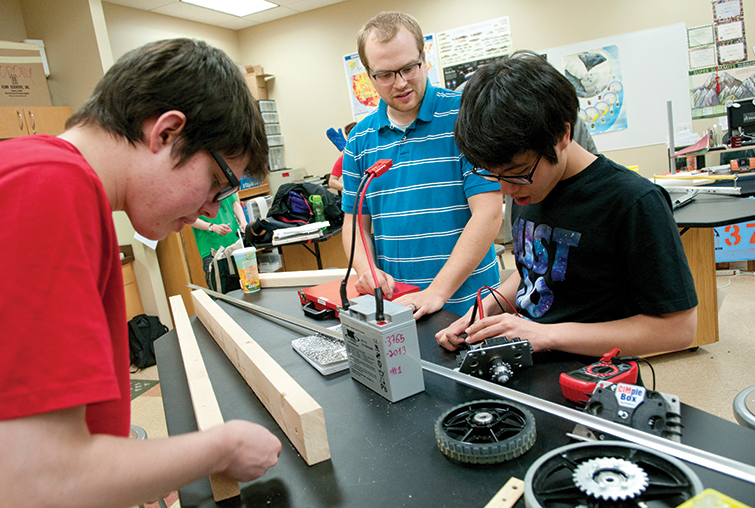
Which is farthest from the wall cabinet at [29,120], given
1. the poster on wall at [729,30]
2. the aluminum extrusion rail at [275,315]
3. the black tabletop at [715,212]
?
the poster on wall at [729,30]

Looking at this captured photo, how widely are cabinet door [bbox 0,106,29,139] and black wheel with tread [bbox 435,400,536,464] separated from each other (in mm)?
4067

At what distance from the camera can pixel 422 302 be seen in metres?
1.32

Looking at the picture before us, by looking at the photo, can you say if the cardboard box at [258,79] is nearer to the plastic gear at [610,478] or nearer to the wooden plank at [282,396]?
the wooden plank at [282,396]

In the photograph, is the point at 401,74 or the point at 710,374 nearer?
the point at 401,74

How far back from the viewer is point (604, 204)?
100 centimetres

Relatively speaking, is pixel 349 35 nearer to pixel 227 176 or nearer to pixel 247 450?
pixel 227 176

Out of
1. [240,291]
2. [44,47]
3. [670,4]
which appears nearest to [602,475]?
[240,291]

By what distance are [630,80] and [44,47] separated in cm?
563

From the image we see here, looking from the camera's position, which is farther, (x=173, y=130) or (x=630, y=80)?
(x=630, y=80)

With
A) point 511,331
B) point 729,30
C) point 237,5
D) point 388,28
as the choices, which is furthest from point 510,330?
point 237,5

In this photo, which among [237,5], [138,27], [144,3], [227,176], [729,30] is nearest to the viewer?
[227,176]

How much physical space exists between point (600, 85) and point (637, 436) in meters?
5.25

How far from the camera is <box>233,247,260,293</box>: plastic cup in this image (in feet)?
6.09

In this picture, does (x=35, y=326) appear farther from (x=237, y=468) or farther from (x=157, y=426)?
(x=157, y=426)
